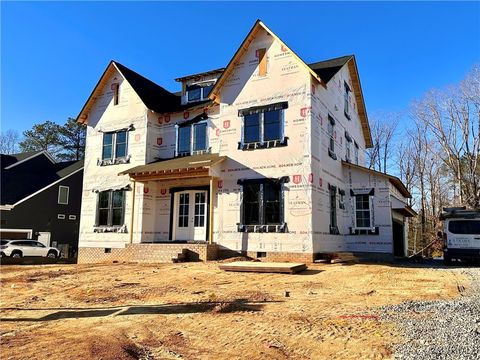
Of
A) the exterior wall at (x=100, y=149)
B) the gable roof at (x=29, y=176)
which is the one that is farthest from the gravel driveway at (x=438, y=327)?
the gable roof at (x=29, y=176)

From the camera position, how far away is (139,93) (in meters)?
21.0

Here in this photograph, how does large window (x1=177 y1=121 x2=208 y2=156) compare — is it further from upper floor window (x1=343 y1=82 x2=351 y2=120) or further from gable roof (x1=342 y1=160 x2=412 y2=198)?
upper floor window (x1=343 y1=82 x2=351 y2=120)

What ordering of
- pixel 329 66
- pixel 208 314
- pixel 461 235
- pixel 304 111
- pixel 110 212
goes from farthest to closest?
pixel 110 212, pixel 329 66, pixel 461 235, pixel 304 111, pixel 208 314

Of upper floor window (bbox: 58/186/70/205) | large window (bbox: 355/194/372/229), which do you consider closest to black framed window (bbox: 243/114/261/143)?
large window (bbox: 355/194/372/229)

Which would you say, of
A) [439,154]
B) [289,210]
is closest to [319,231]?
[289,210]

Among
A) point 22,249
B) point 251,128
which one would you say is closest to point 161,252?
point 251,128

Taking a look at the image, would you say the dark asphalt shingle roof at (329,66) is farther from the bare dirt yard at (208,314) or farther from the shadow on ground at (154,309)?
the shadow on ground at (154,309)

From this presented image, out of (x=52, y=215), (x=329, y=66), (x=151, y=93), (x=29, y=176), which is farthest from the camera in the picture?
(x=29, y=176)

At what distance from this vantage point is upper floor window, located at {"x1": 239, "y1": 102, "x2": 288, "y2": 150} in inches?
650

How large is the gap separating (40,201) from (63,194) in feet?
7.27

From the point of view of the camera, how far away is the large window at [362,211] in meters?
19.1

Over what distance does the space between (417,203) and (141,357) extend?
1518 inches

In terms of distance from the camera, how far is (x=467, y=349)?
4.62 meters

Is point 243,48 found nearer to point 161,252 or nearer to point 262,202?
point 262,202
